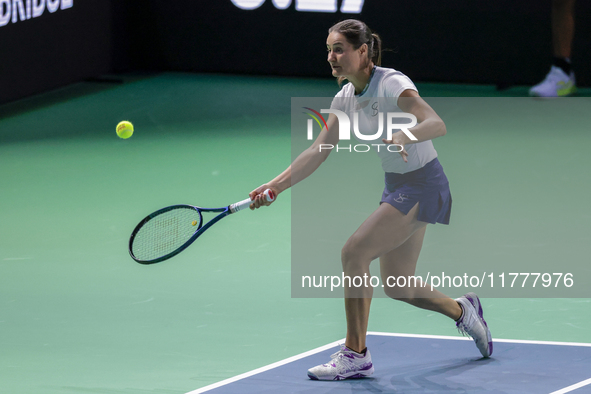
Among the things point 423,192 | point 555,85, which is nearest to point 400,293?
point 423,192

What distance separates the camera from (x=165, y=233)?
497cm

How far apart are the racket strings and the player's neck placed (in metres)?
1.06

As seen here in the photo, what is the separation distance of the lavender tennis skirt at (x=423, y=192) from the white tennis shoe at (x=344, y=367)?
73 cm

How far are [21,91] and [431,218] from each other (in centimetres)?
878

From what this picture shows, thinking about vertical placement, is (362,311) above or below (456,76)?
below

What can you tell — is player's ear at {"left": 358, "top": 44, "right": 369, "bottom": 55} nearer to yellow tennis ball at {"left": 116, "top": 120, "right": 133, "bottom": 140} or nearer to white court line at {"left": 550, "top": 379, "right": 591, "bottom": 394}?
white court line at {"left": 550, "top": 379, "right": 591, "bottom": 394}

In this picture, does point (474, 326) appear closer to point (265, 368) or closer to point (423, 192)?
point (423, 192)

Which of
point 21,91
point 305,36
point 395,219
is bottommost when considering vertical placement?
point 395,219

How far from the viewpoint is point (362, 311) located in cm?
446

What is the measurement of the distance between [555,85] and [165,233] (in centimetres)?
860

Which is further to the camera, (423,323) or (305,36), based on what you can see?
(305,36)

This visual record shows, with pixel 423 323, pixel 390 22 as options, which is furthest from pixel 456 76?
pixel 423 323

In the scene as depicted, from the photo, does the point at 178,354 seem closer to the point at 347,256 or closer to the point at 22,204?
the point at 347,256

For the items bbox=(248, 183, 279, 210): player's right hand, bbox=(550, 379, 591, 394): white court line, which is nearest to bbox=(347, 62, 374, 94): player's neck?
bbox=(248, 183, 279, 210): player's right hand
